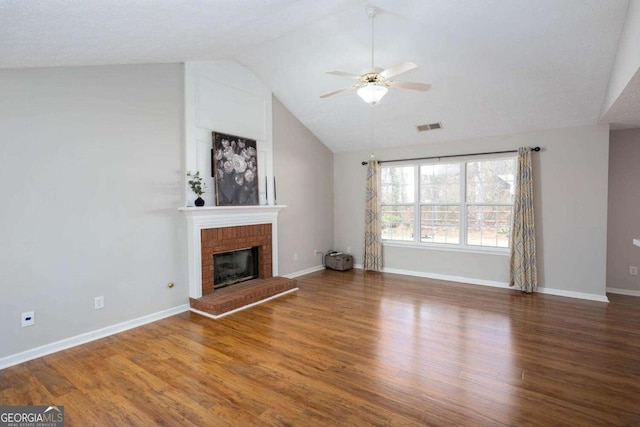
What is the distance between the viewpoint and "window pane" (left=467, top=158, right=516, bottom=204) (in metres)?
5.25

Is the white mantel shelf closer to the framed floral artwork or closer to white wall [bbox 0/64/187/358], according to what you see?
the framed floral artwork

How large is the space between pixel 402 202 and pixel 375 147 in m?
1.21

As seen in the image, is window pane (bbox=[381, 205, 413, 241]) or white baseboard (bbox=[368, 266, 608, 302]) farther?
window pane (bbox=[381, 205, 413, 241])

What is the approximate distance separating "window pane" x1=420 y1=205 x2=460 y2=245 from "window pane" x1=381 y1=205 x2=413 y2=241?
240mm

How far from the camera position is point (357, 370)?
8.92ft

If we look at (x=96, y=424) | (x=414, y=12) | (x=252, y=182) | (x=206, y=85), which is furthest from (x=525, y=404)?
(x=206, y=85)

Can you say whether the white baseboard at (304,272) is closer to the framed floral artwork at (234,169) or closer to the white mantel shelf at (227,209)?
the white mantel shelf at (227,209)

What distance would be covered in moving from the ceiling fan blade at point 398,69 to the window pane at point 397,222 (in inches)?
143

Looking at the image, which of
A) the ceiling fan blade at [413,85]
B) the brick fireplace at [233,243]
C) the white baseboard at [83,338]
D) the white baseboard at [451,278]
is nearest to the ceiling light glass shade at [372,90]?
the ceiling fan blade at [413,85]

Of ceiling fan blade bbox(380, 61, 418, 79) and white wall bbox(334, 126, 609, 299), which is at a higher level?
A: ceiling fan blade bbox(380, 61, 418, 79)

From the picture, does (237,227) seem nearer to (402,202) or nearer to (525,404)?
(402,202)

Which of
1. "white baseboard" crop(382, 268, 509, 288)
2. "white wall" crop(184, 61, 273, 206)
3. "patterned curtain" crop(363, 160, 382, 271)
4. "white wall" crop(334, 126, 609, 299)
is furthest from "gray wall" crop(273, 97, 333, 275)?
"white wall" crop(334, 126, 609, 299)

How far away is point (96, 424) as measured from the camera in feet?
6.82

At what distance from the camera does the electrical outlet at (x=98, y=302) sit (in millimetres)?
3406
